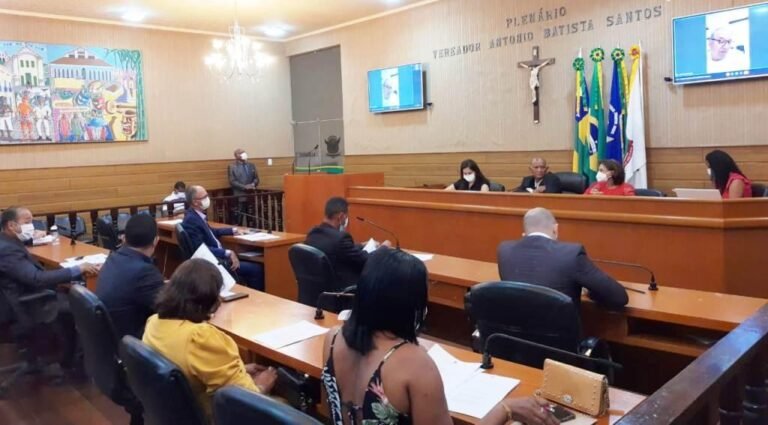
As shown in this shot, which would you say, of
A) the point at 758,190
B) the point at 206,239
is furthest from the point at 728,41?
the point at 206,239

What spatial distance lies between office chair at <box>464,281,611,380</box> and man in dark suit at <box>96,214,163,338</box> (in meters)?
1.55

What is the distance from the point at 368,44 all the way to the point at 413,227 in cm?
451

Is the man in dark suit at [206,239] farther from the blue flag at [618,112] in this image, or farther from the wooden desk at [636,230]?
the blue flag at [618,112]

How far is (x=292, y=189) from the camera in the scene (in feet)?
22.7

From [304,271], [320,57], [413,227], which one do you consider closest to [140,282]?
[304,271]

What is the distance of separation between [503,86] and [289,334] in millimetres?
5607

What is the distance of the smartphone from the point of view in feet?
5.46

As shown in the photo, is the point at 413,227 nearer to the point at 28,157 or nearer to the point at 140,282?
the point at 140,282

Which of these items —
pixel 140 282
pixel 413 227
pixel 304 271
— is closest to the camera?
pixel 140 282

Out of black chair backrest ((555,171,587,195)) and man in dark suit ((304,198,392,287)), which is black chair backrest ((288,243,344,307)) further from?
black chair backrest ((555,171,587,195))

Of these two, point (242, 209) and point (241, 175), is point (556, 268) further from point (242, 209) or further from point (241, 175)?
point (241, 175)

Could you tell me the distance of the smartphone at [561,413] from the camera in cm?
166

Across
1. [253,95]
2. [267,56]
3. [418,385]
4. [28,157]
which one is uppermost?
[267,56]

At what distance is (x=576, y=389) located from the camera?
173 centimetres
